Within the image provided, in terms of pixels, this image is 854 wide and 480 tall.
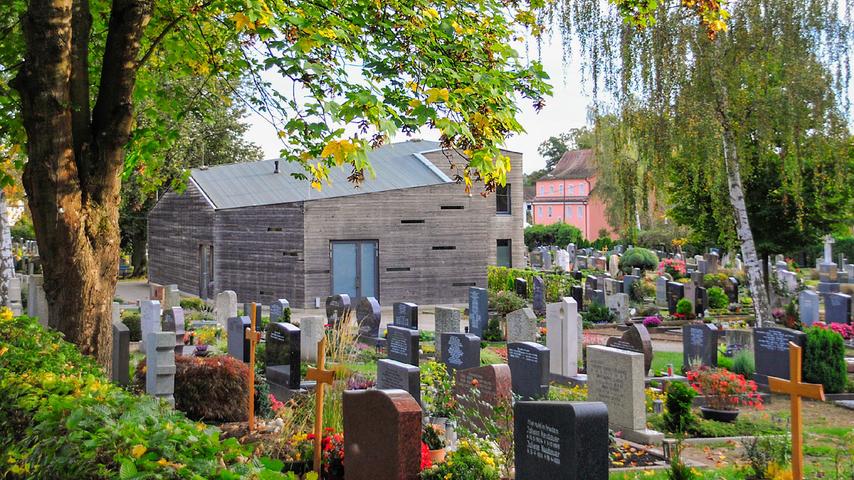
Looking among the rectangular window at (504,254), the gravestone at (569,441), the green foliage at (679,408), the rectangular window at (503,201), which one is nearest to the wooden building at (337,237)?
the rectangular window at (503,201)

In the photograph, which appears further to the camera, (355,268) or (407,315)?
(355,268)

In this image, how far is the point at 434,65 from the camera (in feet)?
27.5

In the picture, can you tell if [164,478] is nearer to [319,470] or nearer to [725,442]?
[319,470]

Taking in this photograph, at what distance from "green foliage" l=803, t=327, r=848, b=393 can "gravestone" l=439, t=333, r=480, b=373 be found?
18.0 ft

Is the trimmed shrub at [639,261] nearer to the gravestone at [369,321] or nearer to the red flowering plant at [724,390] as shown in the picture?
the gravestone at [369,321]

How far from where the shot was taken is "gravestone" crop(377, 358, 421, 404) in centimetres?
955

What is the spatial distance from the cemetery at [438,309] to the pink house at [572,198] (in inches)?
1932

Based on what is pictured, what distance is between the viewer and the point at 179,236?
105 ft

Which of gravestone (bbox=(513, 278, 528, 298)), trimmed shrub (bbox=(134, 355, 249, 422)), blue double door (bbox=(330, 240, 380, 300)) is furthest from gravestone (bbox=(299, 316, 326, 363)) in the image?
gravestone (bbox=(513, 278, 528, 298))

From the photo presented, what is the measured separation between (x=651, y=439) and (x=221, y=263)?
2047 cm

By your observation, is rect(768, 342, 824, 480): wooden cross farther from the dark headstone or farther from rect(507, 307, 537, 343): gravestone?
the dark headstone

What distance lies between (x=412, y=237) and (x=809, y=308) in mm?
12615

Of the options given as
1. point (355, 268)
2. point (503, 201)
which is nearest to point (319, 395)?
point (355, 268)

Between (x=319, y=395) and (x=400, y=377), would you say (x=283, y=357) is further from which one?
(x=319, y=395)
